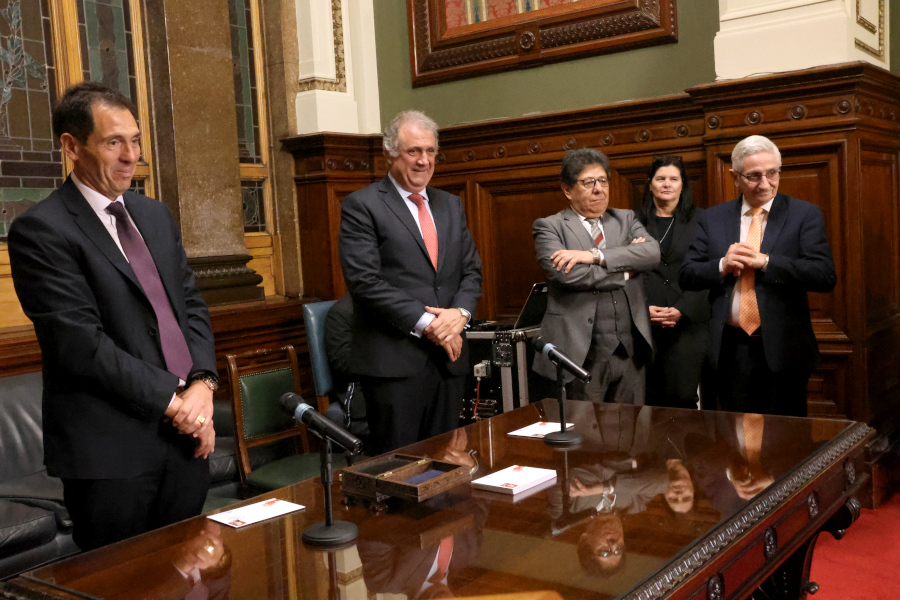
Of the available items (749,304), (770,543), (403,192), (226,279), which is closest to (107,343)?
(403,192)

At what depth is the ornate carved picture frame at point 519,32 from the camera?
13.9 ft

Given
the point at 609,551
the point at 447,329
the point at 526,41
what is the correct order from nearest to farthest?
the point at 609,551 → the point at 447,329 → the point at 526,41

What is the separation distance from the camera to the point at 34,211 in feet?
6.30

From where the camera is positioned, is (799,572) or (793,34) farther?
(793,34)

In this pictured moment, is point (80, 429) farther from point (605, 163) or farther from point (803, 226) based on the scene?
point (803, 226)

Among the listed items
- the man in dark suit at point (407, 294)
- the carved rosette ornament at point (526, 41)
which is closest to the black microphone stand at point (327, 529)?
the man in dark suit at point (407, 294)

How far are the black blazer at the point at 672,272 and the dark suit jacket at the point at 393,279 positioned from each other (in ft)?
3.03

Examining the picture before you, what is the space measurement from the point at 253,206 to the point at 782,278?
10.4ft

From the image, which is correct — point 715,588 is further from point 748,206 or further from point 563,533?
point 748,206

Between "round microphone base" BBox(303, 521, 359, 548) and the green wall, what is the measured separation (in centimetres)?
324

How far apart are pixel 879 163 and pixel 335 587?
3412 millimetres

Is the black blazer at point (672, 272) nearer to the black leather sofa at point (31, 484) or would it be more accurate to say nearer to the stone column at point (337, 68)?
the black leather sofa at point (31, 484)

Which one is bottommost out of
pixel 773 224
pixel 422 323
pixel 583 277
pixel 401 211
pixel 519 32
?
pixel 422 323

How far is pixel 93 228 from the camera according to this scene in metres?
1.95
